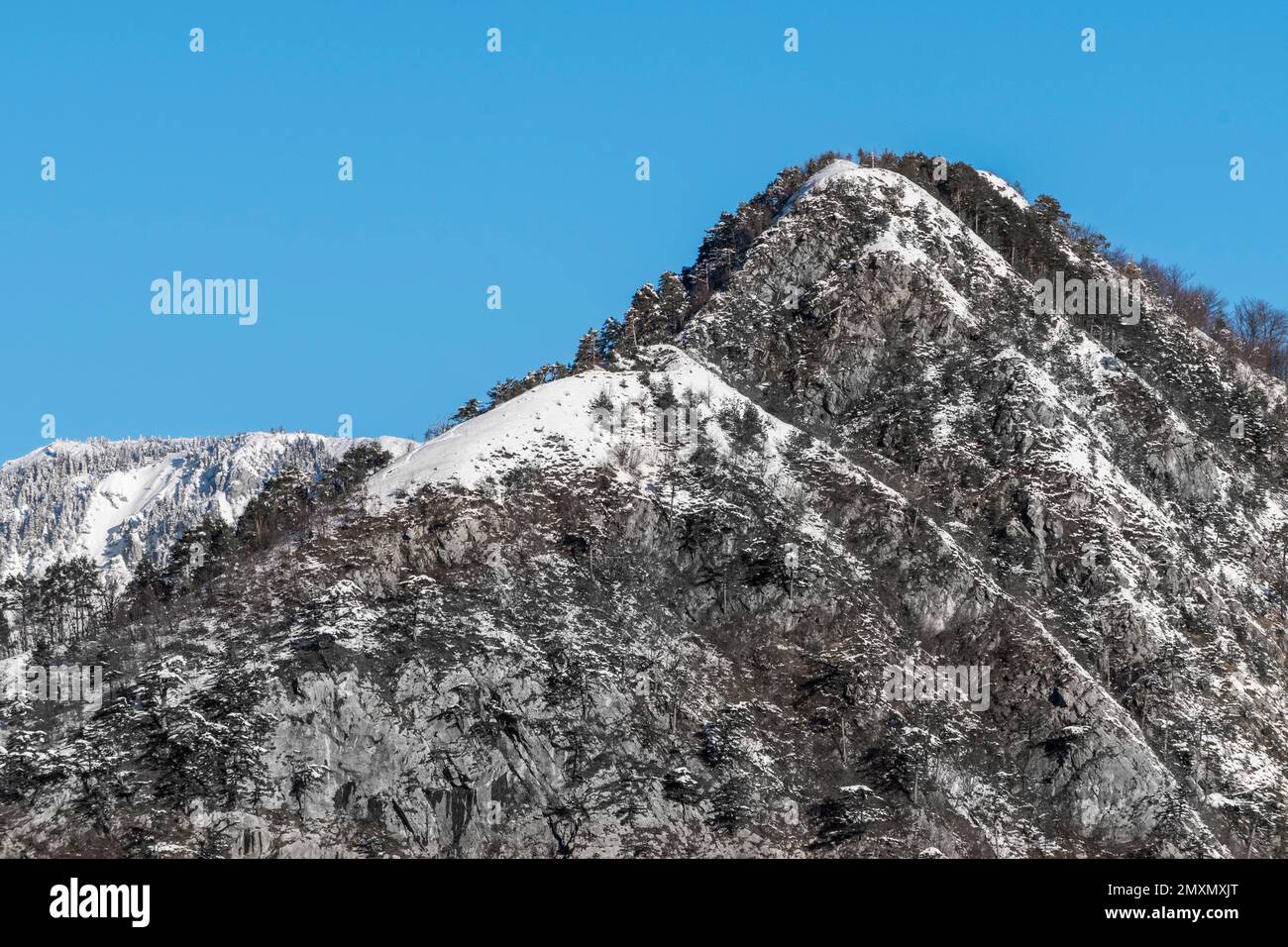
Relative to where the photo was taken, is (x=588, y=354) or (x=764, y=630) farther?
(x=588, y=354)

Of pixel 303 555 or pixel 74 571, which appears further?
pixel 74 571

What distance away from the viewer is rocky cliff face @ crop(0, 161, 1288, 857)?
10294 cm

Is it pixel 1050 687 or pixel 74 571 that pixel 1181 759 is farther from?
pixel 74 571

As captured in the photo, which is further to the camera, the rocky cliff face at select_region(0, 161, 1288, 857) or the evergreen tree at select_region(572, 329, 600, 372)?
the evergreen tree at select_region(572, 329, 600, 372)

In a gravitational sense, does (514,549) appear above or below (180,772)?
above

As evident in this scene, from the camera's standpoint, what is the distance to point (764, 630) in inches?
4589

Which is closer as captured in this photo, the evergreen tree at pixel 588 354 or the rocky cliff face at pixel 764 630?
the rocky cliff face at pixel 764 630

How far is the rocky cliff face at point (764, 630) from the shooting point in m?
103

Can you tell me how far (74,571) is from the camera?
13562 centimetres

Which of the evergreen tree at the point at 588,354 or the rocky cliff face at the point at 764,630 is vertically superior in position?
the evergreen tree at the point at 588,354

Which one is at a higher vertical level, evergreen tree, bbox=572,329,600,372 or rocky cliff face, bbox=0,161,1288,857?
evergreen tree, bbox=572,329,600,372

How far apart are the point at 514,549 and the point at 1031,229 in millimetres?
64981
